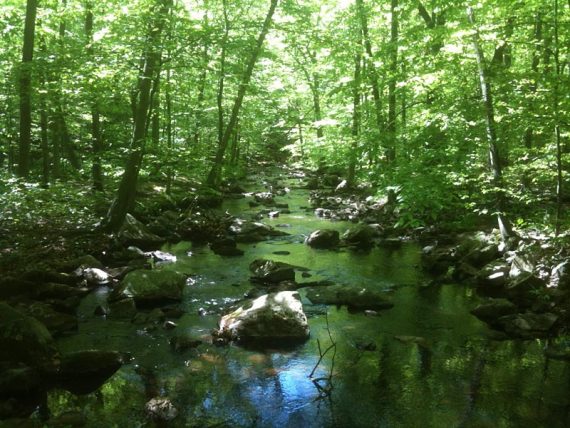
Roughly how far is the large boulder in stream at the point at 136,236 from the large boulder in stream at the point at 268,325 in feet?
18.3

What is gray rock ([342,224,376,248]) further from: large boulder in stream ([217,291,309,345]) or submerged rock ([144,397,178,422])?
submerged rock ([144,397,178,422])

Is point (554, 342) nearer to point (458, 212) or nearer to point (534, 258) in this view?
point (534, 258)

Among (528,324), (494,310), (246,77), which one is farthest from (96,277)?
(246,77)

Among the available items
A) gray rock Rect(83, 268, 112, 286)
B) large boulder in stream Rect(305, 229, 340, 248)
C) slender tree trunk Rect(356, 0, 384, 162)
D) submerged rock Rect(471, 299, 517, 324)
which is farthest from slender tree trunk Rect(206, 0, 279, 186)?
submerged rock Rect(471, 299, 517, 324)

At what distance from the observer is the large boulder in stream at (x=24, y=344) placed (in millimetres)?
5660

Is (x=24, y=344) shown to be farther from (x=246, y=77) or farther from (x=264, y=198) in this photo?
(x=264, y=198)

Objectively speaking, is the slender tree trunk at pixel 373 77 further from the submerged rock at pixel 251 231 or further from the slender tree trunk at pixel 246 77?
the submerged rock at pixel 251 231

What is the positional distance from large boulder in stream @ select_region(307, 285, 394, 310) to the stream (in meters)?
0.21

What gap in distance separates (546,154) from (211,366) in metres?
8.21

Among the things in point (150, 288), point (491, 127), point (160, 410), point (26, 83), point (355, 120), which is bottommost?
point (160, 410)

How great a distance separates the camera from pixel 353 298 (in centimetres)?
850

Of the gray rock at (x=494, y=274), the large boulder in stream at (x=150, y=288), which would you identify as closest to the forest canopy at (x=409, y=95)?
the gray rock at (x=494, y=274)

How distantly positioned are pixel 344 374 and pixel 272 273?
3.94 metres

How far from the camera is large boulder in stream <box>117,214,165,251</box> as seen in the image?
11.8 metres
